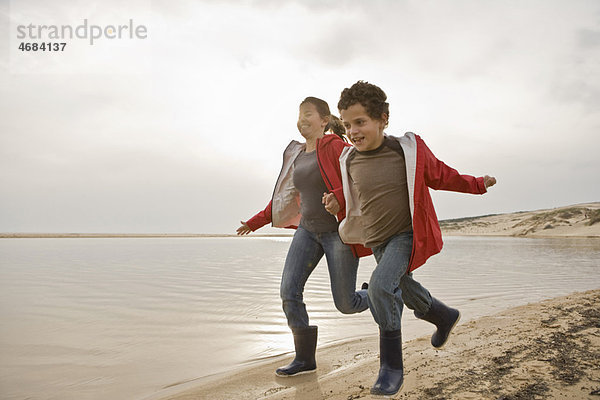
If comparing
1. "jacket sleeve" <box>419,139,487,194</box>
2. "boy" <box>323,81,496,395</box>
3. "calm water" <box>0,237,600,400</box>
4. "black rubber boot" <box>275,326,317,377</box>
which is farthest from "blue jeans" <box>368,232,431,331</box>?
"calm water" <box>0,237,600,400</box>

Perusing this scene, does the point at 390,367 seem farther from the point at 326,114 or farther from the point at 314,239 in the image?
the point at 326,114

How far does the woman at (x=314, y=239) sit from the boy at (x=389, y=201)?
282 mm

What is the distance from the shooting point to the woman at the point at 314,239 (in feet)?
10.9

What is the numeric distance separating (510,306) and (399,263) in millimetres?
4119

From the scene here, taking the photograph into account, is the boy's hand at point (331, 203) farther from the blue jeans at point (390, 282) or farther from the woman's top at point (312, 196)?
the blue jeans at point (390, 282)

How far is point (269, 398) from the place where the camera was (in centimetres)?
279

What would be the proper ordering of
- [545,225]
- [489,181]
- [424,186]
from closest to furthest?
[424,186]
[489,181]
[545,225]

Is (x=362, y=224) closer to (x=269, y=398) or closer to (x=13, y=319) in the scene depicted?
(x=269, y=398)

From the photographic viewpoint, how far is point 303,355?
11.0ft

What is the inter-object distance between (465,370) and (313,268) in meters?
1.34

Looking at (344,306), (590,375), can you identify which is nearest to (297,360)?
(344,306)

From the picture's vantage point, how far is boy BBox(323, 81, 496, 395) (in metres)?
2.69

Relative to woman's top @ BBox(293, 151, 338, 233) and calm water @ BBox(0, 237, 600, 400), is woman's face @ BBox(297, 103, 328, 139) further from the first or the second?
calm water @ BBox(0, 237, 600, 400)

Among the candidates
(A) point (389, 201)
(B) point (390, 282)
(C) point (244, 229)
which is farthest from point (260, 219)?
(B) point (390, 282)
